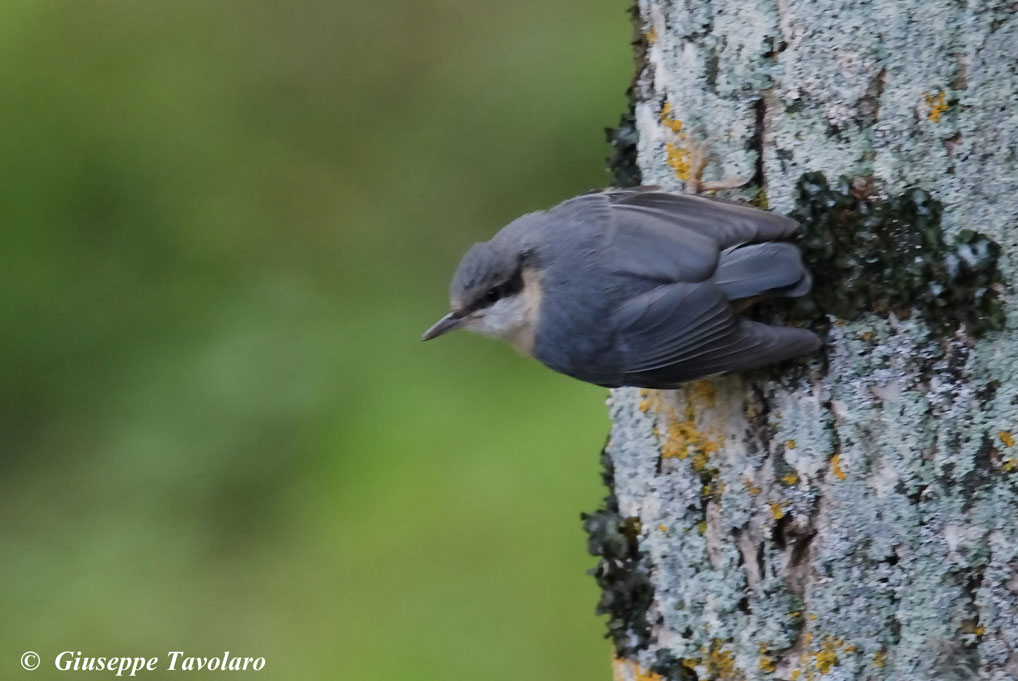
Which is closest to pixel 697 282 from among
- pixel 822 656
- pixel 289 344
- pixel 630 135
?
pixel 630 135

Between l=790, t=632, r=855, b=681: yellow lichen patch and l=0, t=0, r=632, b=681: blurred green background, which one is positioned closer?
l=790, t=632, r=855, b=681: yellow lichen patch

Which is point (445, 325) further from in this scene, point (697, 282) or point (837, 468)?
point (837, 468)

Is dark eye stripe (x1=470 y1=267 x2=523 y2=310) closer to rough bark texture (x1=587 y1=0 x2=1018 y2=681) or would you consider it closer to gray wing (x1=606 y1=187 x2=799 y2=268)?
gray wing (x1=606 y1=187 x2=799 y2=268)

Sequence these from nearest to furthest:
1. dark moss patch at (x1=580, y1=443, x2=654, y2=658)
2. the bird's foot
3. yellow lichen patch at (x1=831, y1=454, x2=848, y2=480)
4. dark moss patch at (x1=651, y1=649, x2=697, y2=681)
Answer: yellow lichen patch at (x1=831, y1=454, x2=848, y2=480)
the bird's foot
dark moss patch at (x1=651, y1=649, x2=697, y2=681)
dark moss patch at (x1=580, y1=443, x2=654, y2=658)

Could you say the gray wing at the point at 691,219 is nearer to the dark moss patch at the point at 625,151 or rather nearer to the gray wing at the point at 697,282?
the gray wing at the point at 697,282

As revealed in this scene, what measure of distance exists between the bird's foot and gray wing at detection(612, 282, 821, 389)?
0.19m

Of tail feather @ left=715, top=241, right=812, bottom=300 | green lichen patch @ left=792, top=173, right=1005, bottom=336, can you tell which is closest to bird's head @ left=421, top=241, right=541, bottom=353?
tail feather @ left=715, top=241, right=812, bottom=300

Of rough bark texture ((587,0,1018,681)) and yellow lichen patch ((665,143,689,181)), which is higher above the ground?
yellow lichen patch ((665,143,689,181))

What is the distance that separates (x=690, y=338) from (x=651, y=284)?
0.46 feet

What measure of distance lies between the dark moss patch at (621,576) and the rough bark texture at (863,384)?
0.14 m

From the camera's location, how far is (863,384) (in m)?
1.65

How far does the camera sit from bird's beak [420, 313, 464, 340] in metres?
2.26

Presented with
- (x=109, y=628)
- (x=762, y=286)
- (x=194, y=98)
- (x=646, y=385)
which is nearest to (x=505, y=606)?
(x=109, y=628)

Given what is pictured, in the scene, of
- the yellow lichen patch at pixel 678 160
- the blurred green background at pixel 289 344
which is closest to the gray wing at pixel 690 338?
the yellow lichen patch at pixel 678 160
